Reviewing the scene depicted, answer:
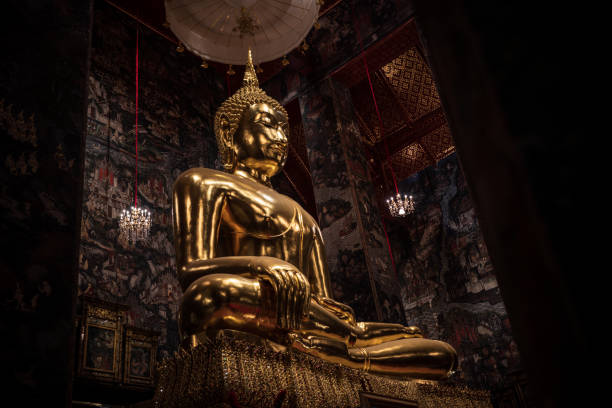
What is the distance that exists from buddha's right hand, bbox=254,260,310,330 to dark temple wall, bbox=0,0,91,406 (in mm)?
1354

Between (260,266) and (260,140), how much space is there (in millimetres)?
1731

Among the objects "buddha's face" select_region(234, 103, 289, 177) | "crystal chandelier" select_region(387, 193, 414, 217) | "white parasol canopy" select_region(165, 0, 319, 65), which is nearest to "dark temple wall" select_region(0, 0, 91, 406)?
"buddha's face" select_region(234, 103, 289, 177)

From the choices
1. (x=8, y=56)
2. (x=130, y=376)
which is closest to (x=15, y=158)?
(x=8, y=56)

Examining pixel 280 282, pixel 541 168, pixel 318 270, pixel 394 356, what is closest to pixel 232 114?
pixel 318 270

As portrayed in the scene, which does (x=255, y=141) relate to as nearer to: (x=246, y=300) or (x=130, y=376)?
(x=246, y=300)

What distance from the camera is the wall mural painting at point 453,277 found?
7.75 metres

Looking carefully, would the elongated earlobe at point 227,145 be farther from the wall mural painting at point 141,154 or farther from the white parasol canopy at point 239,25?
the wall mural painting at point 141,154

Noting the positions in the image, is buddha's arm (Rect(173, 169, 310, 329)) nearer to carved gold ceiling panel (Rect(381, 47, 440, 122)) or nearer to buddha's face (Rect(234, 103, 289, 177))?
buddha's face (Rect(234, 103, 289, 177))

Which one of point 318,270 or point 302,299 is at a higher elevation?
point 318,270

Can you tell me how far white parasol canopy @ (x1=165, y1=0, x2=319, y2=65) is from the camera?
17.5ft

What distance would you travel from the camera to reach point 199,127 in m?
8.02

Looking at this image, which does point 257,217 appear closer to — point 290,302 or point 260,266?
point 260,266

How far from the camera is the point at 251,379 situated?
240cm

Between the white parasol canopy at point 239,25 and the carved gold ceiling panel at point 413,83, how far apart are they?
358 centimetres
